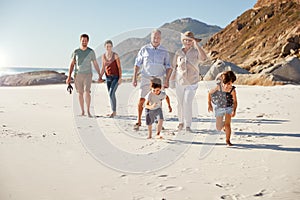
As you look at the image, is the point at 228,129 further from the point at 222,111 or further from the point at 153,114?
the point at 153,114

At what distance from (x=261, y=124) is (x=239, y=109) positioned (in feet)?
6.13

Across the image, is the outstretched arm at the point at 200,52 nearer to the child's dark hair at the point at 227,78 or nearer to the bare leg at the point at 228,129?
the child's dark hair at the point at 227,78

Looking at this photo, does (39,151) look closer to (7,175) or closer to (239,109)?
(7,175)

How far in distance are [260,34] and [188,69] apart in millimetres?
57133

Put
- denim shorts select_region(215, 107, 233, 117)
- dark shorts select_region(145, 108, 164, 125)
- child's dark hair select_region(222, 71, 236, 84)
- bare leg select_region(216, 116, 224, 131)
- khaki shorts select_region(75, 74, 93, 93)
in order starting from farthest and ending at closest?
khaki shorts select_region(75, 74, 93, 93), dark shorts select_region(145, 108, 164, 125), bare leg select_region(216, 116, 224, 131), child's dark hair select_region(222, 71, 236, 84), denim shorts select_region(215, 107, 233, 117)

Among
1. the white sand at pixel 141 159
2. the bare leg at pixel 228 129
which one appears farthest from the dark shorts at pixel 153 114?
the bare leg at pixel 228 129

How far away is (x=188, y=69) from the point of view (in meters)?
5.74

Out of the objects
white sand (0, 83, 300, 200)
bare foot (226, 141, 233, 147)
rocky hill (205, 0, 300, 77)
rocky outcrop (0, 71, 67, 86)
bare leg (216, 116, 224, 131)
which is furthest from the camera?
rocky hill (205, 0, 300, 77)

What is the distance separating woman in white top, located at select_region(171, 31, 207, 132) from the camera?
5609mm

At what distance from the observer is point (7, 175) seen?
324 centimetres

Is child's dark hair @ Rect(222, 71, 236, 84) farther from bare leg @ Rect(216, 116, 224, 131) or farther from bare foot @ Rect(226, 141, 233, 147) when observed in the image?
bare foot @ Rect(226, 141, 233, 147)

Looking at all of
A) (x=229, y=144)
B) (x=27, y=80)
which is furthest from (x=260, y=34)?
(x=229, y=144)

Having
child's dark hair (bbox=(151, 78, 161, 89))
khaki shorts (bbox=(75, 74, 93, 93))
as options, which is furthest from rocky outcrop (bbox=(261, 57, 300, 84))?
child's dark hair (bbox=(151, 78, 161, 89))

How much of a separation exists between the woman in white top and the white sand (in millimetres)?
397
